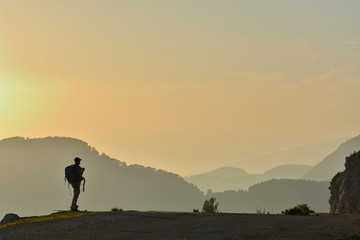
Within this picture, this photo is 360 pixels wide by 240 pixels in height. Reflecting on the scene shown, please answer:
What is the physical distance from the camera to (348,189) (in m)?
48.1

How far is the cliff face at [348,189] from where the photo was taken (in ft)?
152

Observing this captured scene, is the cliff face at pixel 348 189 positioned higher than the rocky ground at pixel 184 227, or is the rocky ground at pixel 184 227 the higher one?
the cliff face at pixel 348 189

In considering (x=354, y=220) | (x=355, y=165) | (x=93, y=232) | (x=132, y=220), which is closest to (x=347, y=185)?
(x=355, y=165)

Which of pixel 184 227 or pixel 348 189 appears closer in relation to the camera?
pixel 184 227

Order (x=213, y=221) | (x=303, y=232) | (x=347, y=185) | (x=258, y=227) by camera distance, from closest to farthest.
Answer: (x=303, y=232) < (x=258, y=227) < (x=213, y=221) < (x=347, y=185)

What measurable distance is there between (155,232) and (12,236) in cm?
455

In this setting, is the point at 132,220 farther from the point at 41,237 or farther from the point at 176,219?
the point at 41,237

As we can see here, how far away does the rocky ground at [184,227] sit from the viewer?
2153cm

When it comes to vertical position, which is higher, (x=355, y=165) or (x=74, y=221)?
(x=355, y=165)

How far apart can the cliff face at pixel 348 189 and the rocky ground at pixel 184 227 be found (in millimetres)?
18456

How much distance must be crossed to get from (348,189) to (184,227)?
27.0 m

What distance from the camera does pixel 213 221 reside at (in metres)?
25.3

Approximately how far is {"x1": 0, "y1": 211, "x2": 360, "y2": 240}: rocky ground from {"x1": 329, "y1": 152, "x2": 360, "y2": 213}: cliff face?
18.5 meters

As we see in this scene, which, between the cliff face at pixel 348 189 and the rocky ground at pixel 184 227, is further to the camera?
the cliff face at pixel 348 189
